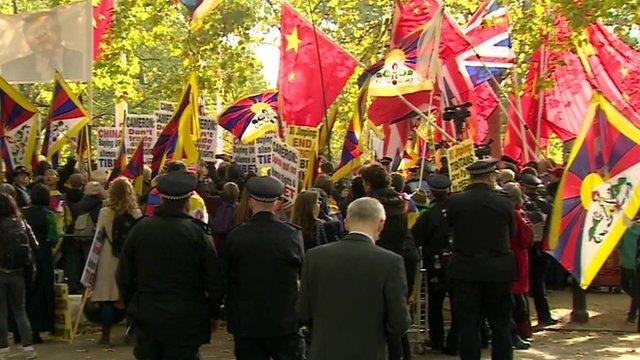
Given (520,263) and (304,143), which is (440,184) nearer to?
(520,263)

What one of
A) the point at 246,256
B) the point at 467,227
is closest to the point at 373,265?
the point at 246,256

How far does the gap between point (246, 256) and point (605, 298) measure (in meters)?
9.43

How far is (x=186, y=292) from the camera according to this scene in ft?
23.9

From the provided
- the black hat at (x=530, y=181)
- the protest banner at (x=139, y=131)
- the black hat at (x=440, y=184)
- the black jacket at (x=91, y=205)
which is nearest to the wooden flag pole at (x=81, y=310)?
the black jacket at (x=91, y=205)

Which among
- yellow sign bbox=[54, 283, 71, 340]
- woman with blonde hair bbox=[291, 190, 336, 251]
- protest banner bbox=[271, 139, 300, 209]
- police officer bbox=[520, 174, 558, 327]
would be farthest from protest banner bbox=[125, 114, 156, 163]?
woman with blonde hair bbox=[291, 190, 336, 251]

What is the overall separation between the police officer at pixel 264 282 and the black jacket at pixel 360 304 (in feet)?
4.04

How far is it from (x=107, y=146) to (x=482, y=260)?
1041 cm

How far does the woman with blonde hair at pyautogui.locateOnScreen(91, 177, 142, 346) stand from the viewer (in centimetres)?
1128

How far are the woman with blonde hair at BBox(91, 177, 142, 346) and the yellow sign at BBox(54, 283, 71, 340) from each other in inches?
18.4

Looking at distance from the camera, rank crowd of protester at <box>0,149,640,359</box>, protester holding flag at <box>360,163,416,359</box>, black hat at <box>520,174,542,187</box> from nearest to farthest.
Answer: crowd of protester at <box>0,149,640,359</box>, protester holding flag at <box>360,163,416,359</box>, black hat at <box>520,174,542,187</box>

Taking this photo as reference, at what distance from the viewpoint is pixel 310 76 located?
1662 cm

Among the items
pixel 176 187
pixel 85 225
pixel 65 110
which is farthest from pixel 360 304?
pixel 65 110

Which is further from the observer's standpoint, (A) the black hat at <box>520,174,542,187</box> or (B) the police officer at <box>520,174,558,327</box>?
(A) the black hat at <box>520,174,542,187</box>

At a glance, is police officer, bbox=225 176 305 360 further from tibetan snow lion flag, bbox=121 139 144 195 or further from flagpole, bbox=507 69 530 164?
flagpole, bbox=507 69 530 164
